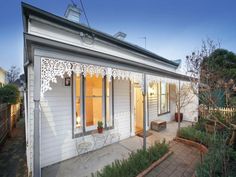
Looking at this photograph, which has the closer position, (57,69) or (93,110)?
(57,69)

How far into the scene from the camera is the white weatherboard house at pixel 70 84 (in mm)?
2484

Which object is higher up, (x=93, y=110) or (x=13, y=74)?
(x=13, y=74)

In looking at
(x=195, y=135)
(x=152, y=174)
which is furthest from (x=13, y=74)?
(x=195, y=135)

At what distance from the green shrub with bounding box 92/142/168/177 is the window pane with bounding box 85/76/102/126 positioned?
2.03 meters

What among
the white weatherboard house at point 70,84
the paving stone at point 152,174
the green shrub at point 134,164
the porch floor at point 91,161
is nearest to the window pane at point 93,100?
the white weatherboard house at point 70,84

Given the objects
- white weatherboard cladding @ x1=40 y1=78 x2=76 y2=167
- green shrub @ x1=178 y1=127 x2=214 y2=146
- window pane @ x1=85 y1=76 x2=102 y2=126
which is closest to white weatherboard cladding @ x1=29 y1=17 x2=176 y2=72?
window pane @ x1=85 y1=76 x2=102 y2=126

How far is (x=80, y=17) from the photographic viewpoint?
6.64 metres

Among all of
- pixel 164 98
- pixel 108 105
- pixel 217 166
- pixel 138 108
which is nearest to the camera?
pixel 217 166

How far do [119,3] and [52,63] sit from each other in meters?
7.20

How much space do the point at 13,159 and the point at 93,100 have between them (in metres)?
3.55

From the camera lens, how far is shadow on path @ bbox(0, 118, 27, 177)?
13.3 feet

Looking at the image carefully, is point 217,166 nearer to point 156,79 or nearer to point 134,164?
point 134,164

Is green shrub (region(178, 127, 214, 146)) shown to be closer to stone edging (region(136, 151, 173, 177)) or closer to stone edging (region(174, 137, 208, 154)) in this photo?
stone edging (region(174, 137, 208, 154))

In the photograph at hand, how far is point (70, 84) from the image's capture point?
14.5 feet
